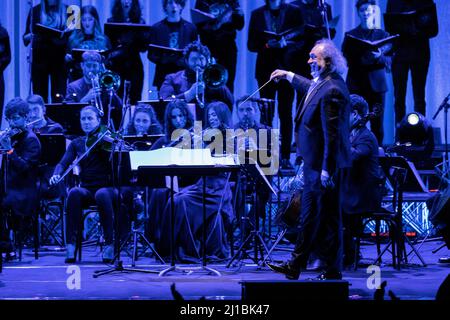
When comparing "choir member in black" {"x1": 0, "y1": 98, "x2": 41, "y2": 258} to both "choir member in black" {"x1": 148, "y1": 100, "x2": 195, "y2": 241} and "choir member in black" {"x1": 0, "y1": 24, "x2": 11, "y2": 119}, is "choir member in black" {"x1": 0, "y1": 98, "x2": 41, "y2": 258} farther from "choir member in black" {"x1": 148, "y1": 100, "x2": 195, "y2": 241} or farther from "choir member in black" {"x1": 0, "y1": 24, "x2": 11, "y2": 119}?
"choir member in black" {"x1": 0, "y1": 24, "x2": 11, "y2": 119}

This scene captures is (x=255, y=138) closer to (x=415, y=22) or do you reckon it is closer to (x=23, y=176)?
(x=23, y=176)

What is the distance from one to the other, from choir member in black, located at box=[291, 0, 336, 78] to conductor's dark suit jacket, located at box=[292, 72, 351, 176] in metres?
4.24

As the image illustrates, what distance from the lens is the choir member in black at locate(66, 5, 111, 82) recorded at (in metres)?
10.4

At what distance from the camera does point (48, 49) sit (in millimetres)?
10625

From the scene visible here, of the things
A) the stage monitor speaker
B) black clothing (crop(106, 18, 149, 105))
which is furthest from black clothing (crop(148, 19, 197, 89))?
the stage monitor speaker

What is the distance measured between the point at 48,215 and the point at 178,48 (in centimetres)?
266

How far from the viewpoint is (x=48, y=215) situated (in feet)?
32.9

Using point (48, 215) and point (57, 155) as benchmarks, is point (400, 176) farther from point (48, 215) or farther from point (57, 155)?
point (48, 215)

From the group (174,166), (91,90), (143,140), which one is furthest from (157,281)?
(91,90)

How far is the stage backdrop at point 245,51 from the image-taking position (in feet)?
37.6

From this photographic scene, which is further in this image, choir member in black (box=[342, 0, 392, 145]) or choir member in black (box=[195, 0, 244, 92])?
choir member in black (box=[195, 0, 244, 92])

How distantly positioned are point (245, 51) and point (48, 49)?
289 centimetres

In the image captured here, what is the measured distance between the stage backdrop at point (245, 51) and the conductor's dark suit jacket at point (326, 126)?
549cm

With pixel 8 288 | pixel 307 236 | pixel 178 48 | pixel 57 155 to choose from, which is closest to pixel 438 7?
pixel 178 48
